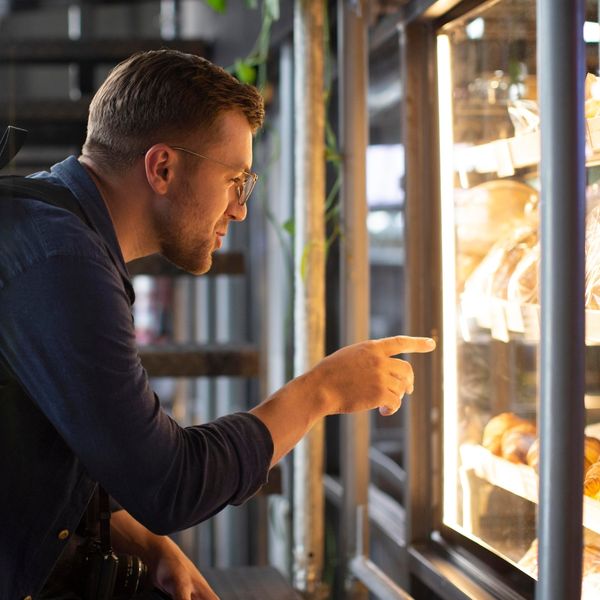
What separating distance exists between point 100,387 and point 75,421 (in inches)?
2.1

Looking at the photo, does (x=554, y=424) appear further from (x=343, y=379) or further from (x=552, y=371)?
(x=343, y=379)

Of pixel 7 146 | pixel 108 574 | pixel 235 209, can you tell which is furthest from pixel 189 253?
pixel 108 574

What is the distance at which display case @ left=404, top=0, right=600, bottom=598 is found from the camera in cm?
158

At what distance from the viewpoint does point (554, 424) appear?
111 centimetres

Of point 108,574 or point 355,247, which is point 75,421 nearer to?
point 108,574

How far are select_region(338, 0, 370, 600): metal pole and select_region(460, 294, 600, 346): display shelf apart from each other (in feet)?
0.90

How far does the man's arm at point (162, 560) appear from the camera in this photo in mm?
1479

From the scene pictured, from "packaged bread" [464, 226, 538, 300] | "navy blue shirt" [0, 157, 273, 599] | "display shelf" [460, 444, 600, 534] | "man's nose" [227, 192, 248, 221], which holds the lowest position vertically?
"display shelf" [460, 444, 600, 534]

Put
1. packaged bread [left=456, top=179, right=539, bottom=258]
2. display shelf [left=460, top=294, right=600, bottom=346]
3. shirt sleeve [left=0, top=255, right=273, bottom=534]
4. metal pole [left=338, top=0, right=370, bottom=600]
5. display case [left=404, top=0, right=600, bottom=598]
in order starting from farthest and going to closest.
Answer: metal pole [left=338, top=0, right=370, bottom=600], packaged bread [left=456, top=179, right=539, bottom=258], display case [left=404, top=0, right=600, bottom=598], display shelf [left=460, top=294, right=600, bottom=346], shirt sleeve [left=0, top=255, right=273, bottom=534]

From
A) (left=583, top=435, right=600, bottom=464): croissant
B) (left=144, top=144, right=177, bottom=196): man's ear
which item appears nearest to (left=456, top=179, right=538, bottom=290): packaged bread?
(left=583, top=435, right=600, bottom=464): croissant

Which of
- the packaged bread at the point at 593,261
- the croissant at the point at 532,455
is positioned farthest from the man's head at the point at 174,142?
the croissant at the point at 532,455

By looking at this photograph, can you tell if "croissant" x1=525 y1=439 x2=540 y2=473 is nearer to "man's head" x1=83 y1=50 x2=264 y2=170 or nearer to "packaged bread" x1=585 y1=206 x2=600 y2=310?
"packaged bread" x1=585 y1=206 x2=600 y2=310

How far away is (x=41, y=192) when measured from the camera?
121cm

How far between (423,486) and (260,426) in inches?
28.0
